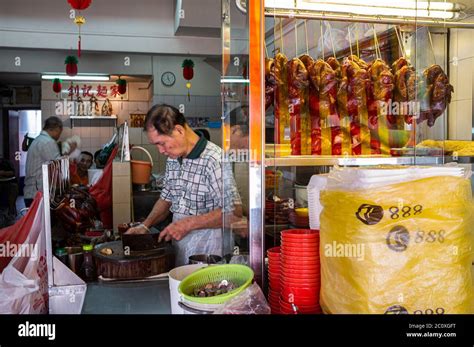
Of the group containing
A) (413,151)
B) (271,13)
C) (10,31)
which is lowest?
(413,151)

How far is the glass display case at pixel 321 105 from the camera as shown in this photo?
78.7 inches

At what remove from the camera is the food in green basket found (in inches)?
64.7

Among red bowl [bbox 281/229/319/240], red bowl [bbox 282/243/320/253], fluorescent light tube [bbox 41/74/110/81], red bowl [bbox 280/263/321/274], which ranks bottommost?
red bowl [bbox 280/263/321/274]

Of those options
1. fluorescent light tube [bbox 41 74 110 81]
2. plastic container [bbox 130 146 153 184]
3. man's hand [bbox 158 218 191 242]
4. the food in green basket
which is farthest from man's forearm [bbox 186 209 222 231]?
fluorescent light tube [bbox 41 74 110 81]

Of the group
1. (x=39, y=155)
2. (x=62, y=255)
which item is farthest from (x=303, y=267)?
(x=39, y=155)

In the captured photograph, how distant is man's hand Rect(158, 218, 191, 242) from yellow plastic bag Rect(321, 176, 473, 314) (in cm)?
147

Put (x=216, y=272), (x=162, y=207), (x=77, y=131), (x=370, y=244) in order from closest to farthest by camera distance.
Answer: (x=370, y=244), (x=216, y=272), (x=162, y=207), (x=77, y=131)

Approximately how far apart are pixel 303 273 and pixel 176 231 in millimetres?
1243

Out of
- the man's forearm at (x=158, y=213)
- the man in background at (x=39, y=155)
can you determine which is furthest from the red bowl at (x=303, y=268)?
the man in background at (x=39, y=155)

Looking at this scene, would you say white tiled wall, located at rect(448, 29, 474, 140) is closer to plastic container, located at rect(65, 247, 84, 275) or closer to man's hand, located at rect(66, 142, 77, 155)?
plastic container, located at rect(65, 247, 84, 275)
